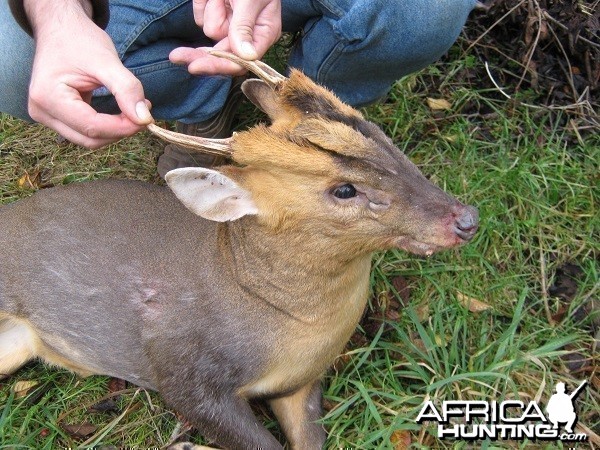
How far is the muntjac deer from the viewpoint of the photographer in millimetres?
2537

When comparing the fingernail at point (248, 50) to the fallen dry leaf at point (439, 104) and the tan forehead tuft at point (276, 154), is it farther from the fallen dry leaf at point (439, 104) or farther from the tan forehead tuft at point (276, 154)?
the fallen dry leaf at point (439, 104)

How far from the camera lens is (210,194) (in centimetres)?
266

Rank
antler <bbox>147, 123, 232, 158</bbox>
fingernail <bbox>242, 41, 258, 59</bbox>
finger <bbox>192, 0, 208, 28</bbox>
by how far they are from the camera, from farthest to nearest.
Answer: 1. finger <bbox>192, 0, 208, 28</bbox>
2. fingernail <bbox>242, 41, 258, 59</bbox>
3. antler <bbox>147, 123, 232, 158</bbox>

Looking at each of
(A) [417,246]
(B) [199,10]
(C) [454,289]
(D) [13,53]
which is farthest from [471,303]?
(D) [13,53]

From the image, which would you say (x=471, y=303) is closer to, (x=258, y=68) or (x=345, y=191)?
(x=345, y=191)

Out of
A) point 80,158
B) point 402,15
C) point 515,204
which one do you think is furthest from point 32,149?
point 515,204

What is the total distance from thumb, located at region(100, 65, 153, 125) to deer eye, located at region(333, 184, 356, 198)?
681 mm

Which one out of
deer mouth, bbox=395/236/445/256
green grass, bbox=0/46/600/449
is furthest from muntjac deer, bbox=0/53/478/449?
green grass, bbox=0/46/600/449

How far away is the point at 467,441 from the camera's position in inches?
117

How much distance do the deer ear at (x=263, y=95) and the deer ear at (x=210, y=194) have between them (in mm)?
331

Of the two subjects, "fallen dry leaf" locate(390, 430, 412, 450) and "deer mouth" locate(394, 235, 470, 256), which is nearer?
"deer mouth" locate(394, 235, 470, 256)

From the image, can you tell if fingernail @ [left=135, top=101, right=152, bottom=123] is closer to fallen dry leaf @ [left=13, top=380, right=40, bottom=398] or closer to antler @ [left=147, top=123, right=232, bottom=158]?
antler @ [left=147, top=123, right=232, bottom=158]

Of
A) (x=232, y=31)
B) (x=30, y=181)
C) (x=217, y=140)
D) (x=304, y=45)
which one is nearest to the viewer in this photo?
(x=217, y=140)

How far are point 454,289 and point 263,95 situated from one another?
1.38 metres
